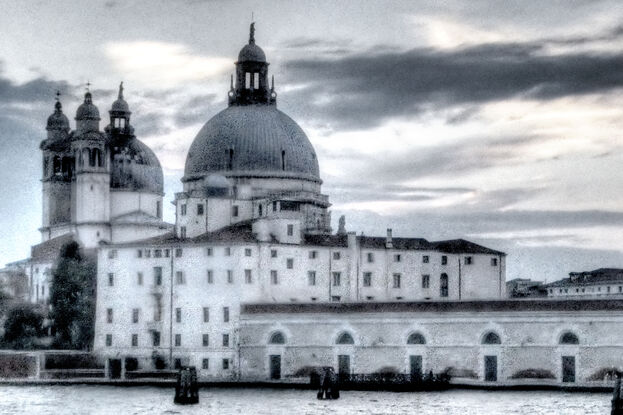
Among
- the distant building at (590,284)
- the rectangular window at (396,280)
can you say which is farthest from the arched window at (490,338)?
the distant building at (590,284)

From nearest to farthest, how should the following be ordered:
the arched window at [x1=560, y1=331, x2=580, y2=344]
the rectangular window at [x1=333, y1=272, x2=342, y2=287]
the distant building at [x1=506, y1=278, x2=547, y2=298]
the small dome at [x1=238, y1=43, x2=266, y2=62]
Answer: the arched window at [x1=560, y1=331, x2=580, y2=344] < the rectangular window at [x1=333, y1=272, x2=342, y2=287] < the small dome at [x1=238, y1=43, x2=266, y2=62] < the distant building at [x1=506, y1=278, x2=547, y2=298]

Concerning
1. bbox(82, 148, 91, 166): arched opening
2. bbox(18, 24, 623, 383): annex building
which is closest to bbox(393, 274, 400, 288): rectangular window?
bbox(18, 24, 623, 383): annex building

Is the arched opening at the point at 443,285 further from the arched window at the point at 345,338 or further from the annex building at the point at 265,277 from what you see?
the arched window at the point at 345,338

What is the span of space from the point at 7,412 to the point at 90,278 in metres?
26.5

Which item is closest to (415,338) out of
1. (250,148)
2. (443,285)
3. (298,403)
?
(298,403)

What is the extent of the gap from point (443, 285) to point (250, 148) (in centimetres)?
1301

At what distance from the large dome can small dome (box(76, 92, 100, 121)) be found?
10349mm

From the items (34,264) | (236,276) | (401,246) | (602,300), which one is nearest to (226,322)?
(236,276)

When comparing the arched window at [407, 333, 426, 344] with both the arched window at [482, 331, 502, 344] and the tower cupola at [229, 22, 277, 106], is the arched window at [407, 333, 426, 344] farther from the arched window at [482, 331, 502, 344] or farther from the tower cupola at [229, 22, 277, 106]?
the tower cupola at [229, 22, 277, 106]

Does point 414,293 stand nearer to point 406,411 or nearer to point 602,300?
point 602,300

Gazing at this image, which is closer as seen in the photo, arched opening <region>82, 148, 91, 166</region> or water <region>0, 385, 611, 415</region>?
water <region>0, 385, 611, 415</region>

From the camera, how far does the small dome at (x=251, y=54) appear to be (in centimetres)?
8844

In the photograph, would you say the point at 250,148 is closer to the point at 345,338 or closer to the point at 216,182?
the point at 216,182

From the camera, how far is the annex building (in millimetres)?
66312
